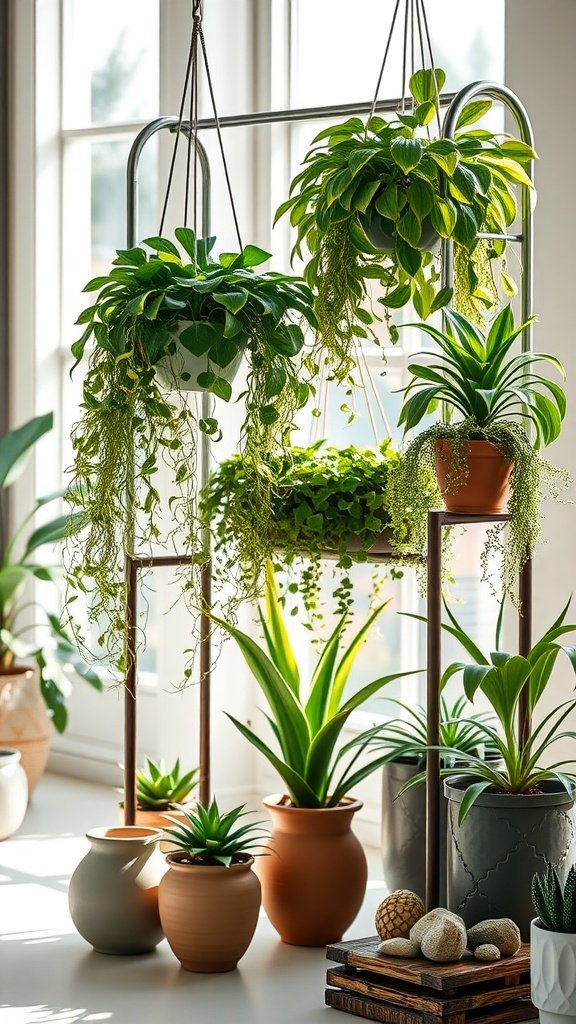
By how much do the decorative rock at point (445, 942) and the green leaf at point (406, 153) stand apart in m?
1.33

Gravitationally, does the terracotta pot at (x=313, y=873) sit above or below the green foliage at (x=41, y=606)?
below

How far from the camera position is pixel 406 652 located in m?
3.93

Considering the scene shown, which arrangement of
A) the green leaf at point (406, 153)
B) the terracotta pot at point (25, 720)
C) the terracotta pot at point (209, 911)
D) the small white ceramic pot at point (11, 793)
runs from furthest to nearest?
the terracotta pot at point (25, 720) < the small white ceramic pot at point (11, 793) < the terracotta pot at point (209, 911) < the green leaf at point (406, 153)

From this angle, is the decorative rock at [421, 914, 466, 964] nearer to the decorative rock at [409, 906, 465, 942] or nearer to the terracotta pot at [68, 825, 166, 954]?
the decorative rock at [409, 906, 465, 942]

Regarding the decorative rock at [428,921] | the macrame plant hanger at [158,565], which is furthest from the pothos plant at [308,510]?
the decorative rock at [428,921]

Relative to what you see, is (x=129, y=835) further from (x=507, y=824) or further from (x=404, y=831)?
(x=507, y=824)

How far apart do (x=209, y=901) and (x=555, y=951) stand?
72 centimetres

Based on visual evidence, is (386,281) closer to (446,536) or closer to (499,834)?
(446,536)

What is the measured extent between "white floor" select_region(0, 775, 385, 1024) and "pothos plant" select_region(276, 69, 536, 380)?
1189 mm

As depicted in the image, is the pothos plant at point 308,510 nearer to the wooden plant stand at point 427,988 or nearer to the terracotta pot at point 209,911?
the terracotta pot at point 209,911

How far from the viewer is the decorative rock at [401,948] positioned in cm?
257

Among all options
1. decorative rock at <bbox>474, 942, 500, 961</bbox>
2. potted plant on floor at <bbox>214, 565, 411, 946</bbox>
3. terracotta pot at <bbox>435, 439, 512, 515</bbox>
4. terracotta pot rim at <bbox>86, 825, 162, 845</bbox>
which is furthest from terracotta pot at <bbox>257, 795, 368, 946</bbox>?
terracotta pot at <bbox>435, 439, 512, 515</bbox>

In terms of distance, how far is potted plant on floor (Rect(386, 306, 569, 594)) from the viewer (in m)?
2.62

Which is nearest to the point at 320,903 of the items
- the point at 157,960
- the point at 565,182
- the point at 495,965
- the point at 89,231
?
the point at 157,960
